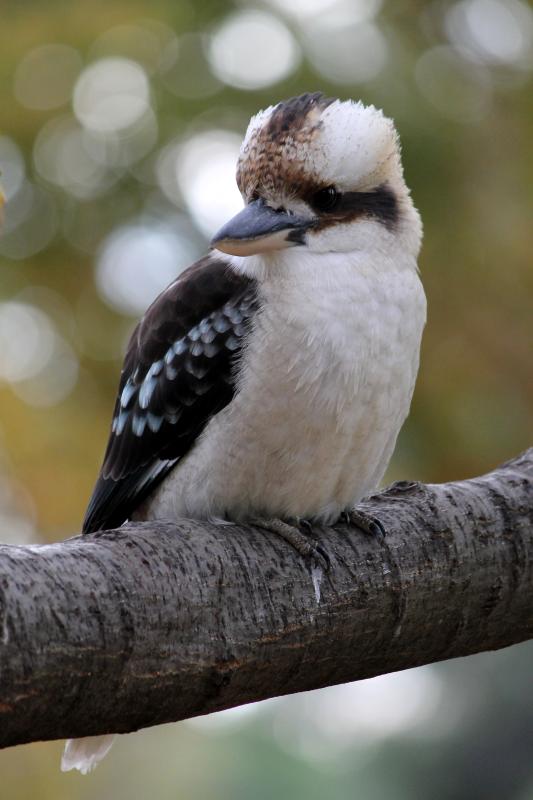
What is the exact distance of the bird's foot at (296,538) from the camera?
197cm

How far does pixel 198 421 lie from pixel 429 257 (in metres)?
2.09

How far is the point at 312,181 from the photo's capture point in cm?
205

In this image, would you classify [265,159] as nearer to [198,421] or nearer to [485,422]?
[198,421]

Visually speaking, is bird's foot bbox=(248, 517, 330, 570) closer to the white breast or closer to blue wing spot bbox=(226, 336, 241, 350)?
the white breast

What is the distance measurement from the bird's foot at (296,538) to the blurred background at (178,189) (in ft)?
5.62

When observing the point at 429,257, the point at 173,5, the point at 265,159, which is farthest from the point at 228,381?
the point at 173,5

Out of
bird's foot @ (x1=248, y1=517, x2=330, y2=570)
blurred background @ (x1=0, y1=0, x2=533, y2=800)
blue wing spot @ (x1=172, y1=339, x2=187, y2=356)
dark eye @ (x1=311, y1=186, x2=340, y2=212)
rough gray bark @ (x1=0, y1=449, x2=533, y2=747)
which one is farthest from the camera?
blurred background @ (x1=0, y1=0, x2=533, y2=800)

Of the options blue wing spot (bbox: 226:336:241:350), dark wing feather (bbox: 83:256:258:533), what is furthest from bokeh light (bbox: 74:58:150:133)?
blue wing spot (bbox: 226:336:241:350)

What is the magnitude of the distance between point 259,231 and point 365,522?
521 mm

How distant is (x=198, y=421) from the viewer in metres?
2.14

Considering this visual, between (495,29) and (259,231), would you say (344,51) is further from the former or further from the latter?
(259,231)

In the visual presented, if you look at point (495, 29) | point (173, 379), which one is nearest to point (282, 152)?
point (173, 379)

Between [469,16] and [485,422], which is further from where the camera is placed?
[469,16]

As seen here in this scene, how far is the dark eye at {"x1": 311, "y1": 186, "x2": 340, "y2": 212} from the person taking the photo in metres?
2.07
